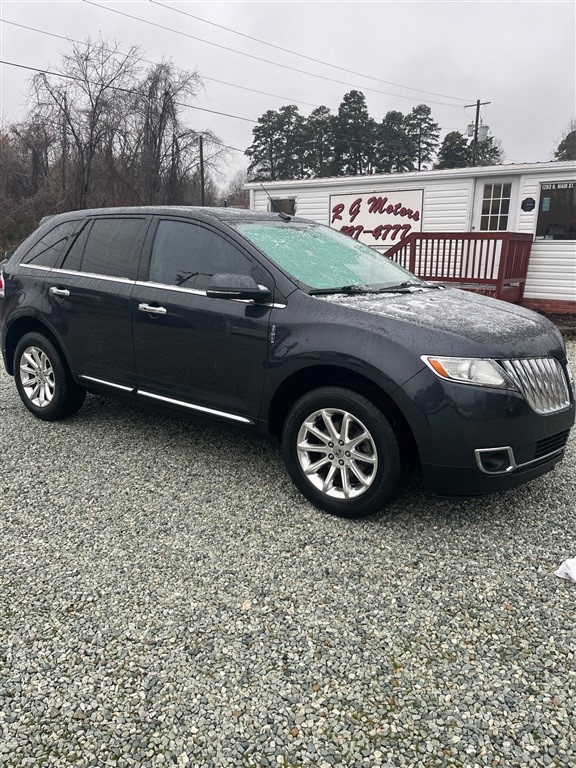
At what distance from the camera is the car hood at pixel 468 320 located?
3.03 metres

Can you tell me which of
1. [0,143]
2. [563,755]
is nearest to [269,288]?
[563,755]

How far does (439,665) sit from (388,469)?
1059mm

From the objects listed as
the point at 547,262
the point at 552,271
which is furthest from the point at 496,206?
the point at 552,271

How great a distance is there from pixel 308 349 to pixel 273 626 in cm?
146

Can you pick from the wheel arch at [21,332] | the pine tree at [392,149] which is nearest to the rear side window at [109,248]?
the wheel arch at [21,332]

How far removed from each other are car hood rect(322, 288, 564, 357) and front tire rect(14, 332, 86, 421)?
2.42 m

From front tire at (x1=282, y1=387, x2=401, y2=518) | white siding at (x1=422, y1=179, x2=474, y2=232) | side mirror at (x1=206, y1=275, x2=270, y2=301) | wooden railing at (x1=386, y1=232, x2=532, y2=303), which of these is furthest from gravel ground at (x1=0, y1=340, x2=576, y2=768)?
white siding at (x1=422, y1=179, x2=474, y2=232)

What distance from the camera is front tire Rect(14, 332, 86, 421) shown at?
4.68 m

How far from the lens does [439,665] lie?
2.21m

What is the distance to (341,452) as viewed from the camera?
3266 millimetres

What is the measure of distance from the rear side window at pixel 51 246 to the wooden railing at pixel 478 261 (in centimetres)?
727

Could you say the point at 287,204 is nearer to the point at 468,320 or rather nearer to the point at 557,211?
the point at 557,211

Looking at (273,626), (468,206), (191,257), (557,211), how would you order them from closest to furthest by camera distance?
(273,626) < (191,257) < (557,211) < (468,206)

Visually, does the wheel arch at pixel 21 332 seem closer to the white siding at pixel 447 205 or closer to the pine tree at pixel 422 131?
the white siding at pixel 447 205
